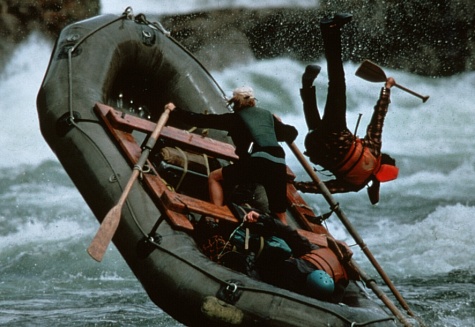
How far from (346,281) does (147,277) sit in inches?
48.5

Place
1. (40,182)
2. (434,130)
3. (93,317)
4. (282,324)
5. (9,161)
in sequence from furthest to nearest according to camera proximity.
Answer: (434,130) → (9,161) → (40,182) → (93,317) → (282,324)

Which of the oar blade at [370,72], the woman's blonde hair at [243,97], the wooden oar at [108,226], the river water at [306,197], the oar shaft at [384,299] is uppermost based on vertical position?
the woman's blonde hair at [243,97]

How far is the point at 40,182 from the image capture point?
1192cm

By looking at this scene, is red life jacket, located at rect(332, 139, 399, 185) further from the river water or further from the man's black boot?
the river water

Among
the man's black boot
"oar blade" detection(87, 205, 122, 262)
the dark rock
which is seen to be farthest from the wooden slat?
the dark rock

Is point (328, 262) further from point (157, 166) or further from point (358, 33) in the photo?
point (358, 33)

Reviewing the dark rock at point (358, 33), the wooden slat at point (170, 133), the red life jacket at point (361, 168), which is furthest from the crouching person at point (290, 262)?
the dark rock at point (358, 33)

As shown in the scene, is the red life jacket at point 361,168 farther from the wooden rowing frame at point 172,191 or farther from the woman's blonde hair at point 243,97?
the woman's blonde hair at point 243,97

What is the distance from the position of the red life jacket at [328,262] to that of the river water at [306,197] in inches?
71.9

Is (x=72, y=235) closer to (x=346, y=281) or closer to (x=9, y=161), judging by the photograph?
(x=9, y=161)

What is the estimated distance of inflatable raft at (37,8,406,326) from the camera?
3.95 metres

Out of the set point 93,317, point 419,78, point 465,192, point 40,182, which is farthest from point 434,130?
point 93,317

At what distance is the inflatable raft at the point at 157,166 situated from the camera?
3.95m

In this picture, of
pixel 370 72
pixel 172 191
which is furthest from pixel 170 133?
pixel 370 72
